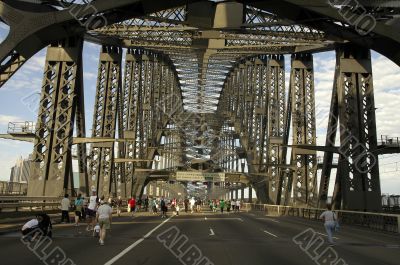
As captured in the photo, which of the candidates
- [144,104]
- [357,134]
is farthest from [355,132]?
[144,104]

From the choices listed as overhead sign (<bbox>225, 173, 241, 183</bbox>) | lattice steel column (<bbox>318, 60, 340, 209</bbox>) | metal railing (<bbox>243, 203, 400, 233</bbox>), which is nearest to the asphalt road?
metal railing (<bbox>243, 203, 400, 233</bbox>)

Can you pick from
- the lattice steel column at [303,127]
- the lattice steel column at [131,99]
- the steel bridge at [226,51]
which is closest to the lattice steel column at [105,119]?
the steel bridge at [226,51]

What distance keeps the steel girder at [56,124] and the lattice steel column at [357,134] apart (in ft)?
52.7

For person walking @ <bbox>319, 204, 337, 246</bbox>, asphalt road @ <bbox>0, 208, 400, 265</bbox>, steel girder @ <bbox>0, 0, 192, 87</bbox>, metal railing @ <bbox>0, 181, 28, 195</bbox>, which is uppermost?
steel girder @ <bbox>0, 0, 192, 87</bbox>

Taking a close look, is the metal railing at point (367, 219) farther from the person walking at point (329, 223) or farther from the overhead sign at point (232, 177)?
the overhead sign at point (232, 177)

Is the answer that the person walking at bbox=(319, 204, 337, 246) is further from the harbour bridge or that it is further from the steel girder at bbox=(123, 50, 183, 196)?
the steel girder at bbox=(123, 50, 183, 196)

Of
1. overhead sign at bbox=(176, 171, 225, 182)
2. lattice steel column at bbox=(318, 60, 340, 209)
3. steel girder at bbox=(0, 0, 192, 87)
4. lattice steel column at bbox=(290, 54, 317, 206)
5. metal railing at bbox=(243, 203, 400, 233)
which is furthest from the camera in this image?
overhead sign at bbox=(176, 171, 225, 182)

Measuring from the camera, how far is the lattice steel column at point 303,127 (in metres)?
40.0

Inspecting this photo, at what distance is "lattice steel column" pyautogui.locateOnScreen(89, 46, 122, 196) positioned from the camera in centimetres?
4000

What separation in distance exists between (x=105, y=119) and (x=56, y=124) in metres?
13.9

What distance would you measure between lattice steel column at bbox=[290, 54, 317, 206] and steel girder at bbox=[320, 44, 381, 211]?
9.16 m

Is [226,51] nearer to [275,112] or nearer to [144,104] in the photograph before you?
[275,112]

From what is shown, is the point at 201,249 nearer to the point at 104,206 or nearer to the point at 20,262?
the point at 104,206

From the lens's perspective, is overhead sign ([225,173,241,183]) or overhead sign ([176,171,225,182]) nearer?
→ overhead sign ([176,171,225,182])
